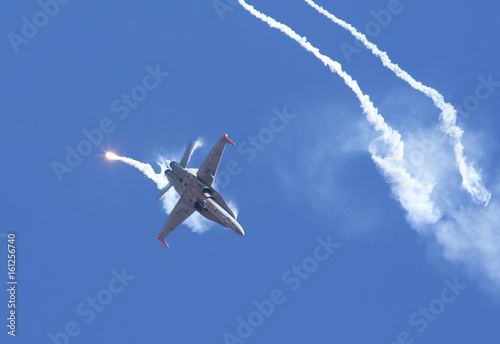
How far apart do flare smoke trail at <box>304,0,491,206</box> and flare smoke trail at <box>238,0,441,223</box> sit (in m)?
5.08

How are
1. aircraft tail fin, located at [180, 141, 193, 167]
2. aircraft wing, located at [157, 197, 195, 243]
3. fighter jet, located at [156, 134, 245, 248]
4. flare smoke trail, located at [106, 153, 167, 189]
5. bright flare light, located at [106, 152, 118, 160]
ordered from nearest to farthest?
1. aircraft tail fin, located at [180, 141, 193, 167]
2. fighter jet, located at [156, 134, 245, 248]
3. aircraft wing, located at [157, 197, 195, 243]
4. bright flare light, located at [106, 152, 118, 160]
5. flare smoke trail, located at [106, 153, 167, 189]

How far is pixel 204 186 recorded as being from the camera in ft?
298

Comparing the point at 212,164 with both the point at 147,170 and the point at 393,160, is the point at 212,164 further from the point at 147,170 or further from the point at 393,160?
the point at 393,160

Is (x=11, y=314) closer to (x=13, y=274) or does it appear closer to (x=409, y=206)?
(x=13, y=274)

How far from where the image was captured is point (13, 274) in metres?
98.2

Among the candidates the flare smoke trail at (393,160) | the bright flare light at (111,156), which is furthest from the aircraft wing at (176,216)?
the flare smoke trail at (393,160)

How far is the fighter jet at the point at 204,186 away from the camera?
90312mm

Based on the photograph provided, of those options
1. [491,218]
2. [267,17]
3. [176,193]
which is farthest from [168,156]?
[491,218]

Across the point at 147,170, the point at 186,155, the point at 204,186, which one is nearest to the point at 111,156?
the point at 147,170

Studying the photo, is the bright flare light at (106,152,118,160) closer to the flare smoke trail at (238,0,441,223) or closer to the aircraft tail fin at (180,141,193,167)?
the aircraft tail fin at (180,141,193,167)

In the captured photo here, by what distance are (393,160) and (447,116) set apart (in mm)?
10267

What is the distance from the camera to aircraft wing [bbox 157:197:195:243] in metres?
95.5

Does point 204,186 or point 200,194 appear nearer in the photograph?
point 204,186

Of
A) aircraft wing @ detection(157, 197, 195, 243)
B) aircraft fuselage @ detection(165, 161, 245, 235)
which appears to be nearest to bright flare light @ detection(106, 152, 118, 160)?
aircraft fuselage @ detection(165, 161, 245, 235)
